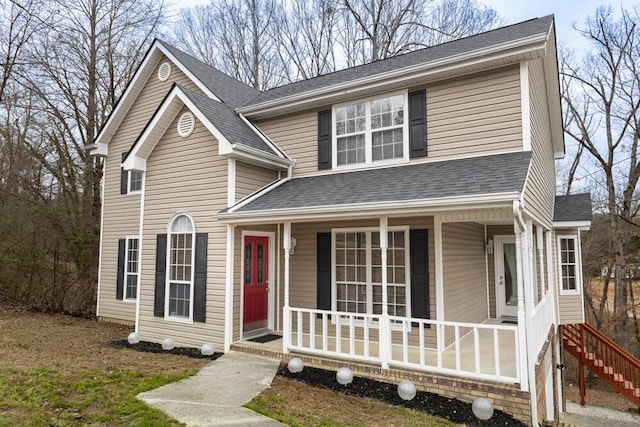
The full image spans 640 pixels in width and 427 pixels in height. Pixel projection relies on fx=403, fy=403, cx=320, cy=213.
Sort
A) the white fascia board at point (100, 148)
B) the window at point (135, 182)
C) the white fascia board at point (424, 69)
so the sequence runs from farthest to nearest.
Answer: the white fascia board at point (100, 148), the window at point (135, 182), the white fascia board at point (424, 69)

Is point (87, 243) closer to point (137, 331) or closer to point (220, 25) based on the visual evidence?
point (137, 331)

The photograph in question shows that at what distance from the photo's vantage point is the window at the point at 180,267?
864 cm

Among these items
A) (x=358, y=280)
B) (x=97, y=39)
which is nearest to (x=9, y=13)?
(x=97, y=39)

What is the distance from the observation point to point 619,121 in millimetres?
17516

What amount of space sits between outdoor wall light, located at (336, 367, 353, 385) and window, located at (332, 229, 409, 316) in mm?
1810

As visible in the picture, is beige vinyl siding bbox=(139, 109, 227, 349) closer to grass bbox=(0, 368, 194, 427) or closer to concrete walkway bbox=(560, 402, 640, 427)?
grass bbox=(0, 368, 194, 427)

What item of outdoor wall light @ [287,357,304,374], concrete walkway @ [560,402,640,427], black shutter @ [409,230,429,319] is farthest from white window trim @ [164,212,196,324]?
concrete walkway @ [560,402,640,427]

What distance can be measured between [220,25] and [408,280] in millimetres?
22481

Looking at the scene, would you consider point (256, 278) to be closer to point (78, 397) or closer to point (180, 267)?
point (180, 267)

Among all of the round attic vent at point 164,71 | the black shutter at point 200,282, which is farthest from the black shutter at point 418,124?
the round attic vent at point 164,71

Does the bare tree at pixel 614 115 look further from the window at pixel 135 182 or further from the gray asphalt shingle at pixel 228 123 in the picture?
the window at pixel 135 182

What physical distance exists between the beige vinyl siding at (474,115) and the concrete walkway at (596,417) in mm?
7762

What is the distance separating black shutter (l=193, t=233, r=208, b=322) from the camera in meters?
8.27

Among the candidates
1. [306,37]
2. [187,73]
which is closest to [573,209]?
[187,73]
